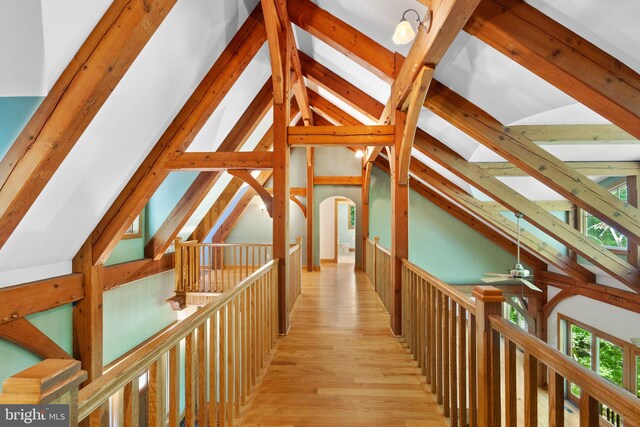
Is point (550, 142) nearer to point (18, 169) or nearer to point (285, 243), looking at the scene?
point (285, 243)

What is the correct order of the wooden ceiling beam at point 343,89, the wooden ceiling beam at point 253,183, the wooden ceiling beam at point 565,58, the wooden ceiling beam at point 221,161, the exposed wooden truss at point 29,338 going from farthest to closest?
the wooden ceiling beam at point 343,89, the wooden ceiling beam at point 253,183, the wooden ceiling beam at point 221,161, the exposed wooden truss at point 29,338, the wooden ceiling beam at point 565,58

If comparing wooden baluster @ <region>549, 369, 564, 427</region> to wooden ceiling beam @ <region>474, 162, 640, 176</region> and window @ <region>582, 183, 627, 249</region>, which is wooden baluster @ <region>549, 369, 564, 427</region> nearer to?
wooden ceiling beam @ <region>474, 162, 640, 176</region>

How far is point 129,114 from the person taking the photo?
2975 millimetres

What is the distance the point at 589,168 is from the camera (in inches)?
154

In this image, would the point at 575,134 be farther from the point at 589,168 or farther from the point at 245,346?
the point at 245,346

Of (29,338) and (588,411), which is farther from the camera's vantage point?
(29,338)

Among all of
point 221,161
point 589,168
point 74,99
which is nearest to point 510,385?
point 74,99

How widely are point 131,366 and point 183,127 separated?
3259 mm

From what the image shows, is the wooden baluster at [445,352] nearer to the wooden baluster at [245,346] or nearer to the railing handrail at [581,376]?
the railing handrail at [581,376]

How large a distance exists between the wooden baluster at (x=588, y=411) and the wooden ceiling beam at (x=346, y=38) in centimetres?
312

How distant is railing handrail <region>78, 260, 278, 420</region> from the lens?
87 centimetres

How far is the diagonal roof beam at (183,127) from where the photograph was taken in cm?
371

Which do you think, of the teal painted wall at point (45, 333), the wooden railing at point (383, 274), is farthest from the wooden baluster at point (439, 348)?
the teal painted wall at point (45, 333)

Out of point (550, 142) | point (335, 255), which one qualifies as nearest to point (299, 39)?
point (550, 142)
